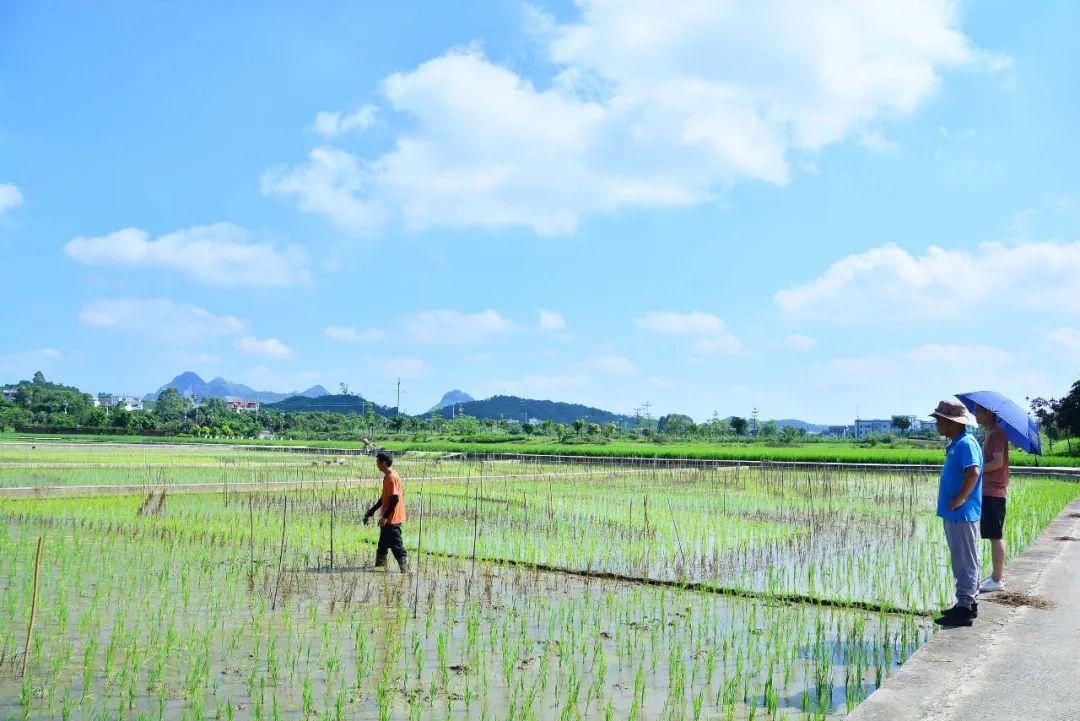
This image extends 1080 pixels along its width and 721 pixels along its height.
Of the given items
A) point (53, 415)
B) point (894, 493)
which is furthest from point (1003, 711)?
point (53, 415)

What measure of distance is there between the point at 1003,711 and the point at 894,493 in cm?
1473

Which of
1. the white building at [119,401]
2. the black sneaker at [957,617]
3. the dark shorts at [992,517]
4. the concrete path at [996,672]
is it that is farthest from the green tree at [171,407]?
the concrete path at [996,672]

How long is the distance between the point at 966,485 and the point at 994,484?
120cm

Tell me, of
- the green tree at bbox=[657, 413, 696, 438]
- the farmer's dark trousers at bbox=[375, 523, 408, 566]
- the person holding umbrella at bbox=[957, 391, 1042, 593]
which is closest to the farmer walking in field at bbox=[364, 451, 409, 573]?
the farmer's dark trousers at bbox=[375, 523, 408, 566]

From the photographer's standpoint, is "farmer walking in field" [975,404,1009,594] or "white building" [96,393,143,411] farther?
"white building" [96,393,143,411]

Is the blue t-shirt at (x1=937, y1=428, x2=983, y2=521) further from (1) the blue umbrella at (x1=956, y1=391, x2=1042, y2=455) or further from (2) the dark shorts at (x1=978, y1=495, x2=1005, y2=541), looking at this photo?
(2) the dark shorts at (x1=978, y1=495, x2=1005, y2=541)

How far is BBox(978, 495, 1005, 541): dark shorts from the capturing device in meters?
5.32

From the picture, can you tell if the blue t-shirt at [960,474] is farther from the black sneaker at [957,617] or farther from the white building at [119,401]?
the white building at [119,401]

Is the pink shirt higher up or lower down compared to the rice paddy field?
higher up

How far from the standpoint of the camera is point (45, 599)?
5.85 meters

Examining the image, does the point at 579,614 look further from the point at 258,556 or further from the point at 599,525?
the point at 599,525

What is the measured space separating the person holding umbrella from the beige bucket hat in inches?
18.8

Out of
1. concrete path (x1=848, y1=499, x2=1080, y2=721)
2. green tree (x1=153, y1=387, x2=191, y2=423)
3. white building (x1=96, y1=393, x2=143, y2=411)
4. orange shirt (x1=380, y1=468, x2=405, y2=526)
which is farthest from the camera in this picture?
white building (x1=96, y1=393, x2=143, y2=411)

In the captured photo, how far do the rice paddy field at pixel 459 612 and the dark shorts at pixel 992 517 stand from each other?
80 cm
